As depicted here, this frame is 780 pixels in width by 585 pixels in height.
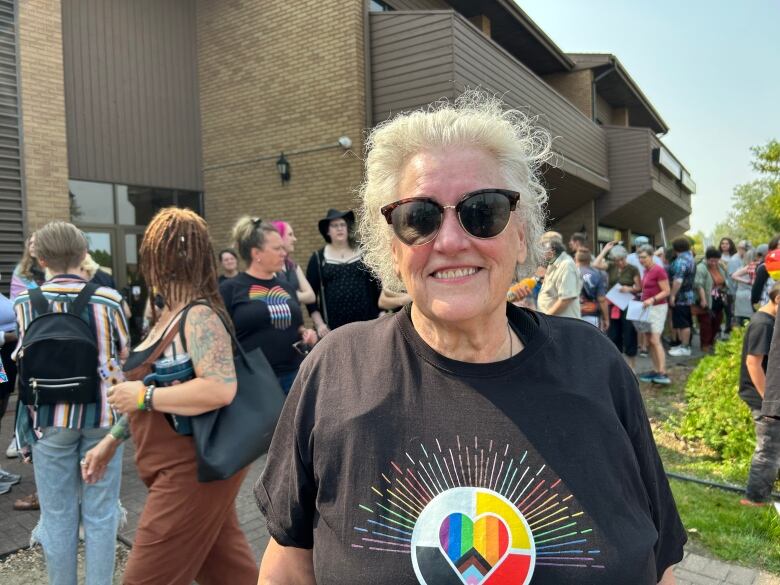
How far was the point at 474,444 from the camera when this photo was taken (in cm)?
123

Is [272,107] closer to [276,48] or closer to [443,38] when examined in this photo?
[276,48]

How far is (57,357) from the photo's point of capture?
8.63 feet

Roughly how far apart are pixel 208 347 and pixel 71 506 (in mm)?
1122

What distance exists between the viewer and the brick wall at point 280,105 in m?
9.92

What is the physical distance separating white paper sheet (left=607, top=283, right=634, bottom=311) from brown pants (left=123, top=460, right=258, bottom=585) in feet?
24.7

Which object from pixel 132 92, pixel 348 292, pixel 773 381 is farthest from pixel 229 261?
pixel 773 381

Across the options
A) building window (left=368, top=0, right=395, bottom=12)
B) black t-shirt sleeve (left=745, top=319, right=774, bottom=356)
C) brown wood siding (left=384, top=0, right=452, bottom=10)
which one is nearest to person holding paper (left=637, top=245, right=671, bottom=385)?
black t-shirt sleeve (left=745, top=319, right=774, bottom=356)

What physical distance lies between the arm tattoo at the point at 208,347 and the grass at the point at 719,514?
296cm

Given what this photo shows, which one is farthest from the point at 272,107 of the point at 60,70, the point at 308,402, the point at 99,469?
the point at 308,402

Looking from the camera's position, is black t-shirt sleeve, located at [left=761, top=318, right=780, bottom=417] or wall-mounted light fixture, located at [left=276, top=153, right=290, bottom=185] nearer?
black t-shirt sleeve, located at [left=761, top=318, right=780, bottom=417]

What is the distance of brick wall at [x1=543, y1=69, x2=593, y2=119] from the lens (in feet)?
53.8

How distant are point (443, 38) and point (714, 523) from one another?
807 cm

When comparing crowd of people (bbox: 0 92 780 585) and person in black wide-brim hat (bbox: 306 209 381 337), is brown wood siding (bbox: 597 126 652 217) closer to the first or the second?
person in black wide-brim hat (bbox: 306 209 381 337)

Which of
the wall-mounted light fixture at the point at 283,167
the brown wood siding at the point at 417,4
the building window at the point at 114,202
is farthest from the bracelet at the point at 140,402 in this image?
the brown wood siding at the point at 417,4
